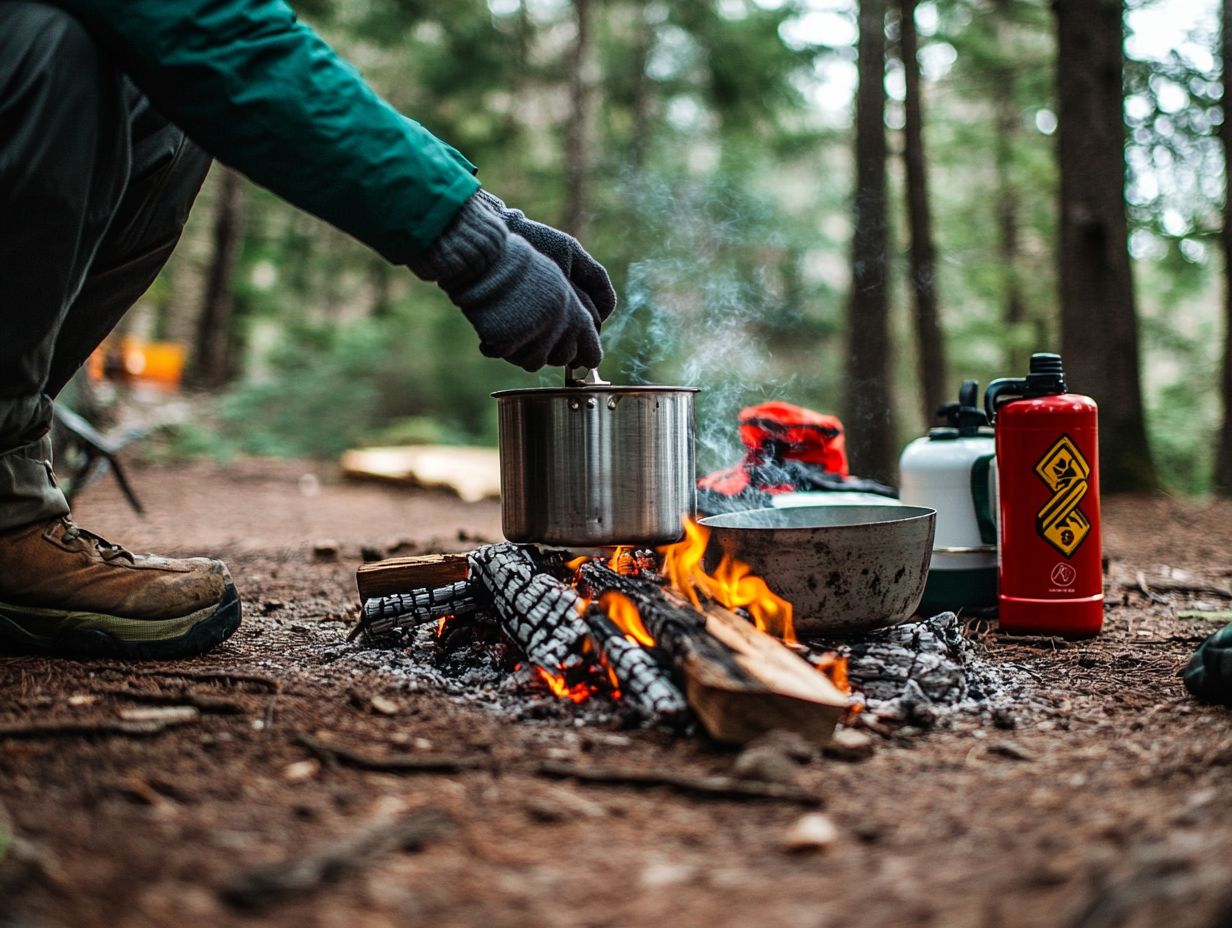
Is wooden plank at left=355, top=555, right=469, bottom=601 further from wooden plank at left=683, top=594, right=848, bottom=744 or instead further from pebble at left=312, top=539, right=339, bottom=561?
pebble at left=312, top=539, right=339, bottom=561

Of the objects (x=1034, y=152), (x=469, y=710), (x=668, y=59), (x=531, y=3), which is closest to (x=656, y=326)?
(x=1034, y=152)

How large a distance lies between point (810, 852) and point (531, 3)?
49.7ft

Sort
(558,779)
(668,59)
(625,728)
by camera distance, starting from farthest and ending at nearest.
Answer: (668,59), (625,728), (558,779)

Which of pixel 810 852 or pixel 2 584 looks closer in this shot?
pixel 810 852

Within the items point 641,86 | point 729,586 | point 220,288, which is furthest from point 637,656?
point 220,288

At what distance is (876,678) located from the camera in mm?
2291

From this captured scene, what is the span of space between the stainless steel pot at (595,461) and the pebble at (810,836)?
39.2 inches

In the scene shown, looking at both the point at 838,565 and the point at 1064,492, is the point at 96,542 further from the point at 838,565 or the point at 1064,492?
the point at 1064,492

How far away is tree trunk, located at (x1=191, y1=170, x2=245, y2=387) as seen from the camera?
13945mm

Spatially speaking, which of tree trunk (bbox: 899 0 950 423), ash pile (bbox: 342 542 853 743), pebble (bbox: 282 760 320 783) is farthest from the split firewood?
tree trunk (bbox: 899 0 950 423)

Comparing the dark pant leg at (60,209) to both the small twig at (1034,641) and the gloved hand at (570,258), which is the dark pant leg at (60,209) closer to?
the gloved hand at (570,258)

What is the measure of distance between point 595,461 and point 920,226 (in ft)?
25.3

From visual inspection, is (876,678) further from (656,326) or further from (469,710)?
(656,326)

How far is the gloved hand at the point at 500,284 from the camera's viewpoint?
205 centimetres
